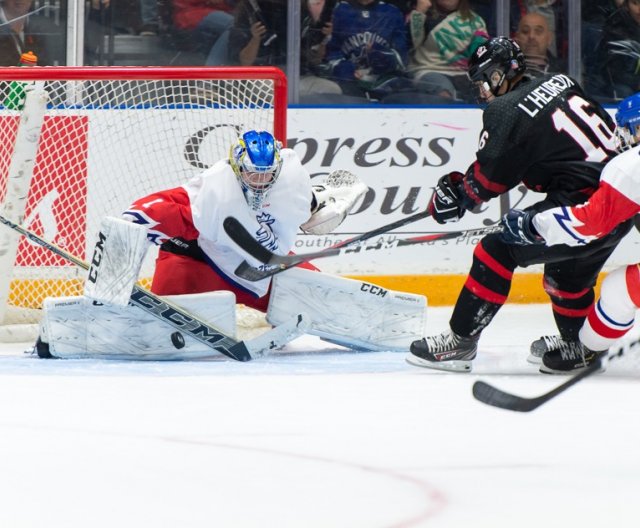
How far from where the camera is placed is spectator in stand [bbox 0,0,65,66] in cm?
501

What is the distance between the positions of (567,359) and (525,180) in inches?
19.5

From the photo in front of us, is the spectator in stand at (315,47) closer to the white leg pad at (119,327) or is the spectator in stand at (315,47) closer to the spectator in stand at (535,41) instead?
the spectator in stand at (535,41)

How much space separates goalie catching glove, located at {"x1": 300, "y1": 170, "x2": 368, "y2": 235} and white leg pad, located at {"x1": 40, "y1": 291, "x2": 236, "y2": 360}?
42 centimetres

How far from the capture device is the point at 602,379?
321 centimetres

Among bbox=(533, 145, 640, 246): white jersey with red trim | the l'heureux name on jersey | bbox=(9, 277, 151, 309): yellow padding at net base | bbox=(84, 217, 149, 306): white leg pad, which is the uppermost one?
the l'heureux name on jersey

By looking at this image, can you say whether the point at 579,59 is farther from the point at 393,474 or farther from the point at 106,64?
the point at 393,474

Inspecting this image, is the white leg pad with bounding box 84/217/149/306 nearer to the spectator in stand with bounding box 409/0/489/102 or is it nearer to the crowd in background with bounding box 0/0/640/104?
the crowd in background with bounding box 0/0/640/104

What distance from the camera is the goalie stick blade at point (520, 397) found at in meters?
2.33

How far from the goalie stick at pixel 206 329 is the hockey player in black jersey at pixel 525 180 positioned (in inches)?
16.3

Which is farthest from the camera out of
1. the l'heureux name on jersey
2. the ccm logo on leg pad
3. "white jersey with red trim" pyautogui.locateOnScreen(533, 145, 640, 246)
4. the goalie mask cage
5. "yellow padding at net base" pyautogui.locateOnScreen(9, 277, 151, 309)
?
"yellow padding at net base" pyautogui.locateOnScreen(9, 277, 151, 309)

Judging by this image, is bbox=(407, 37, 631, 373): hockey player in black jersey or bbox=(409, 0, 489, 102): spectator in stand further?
bbox=(409, 0, 489, 102): spectator in stand

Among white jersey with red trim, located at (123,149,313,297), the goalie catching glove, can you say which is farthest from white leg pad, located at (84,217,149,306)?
the goalie catching glove

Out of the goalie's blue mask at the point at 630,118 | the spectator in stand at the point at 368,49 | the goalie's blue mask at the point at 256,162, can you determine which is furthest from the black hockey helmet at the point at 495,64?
the spectator in stand at the point at 368,49

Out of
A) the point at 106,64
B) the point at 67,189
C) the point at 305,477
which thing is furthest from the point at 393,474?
the point at 106,64
